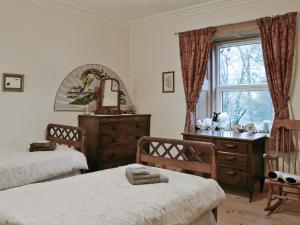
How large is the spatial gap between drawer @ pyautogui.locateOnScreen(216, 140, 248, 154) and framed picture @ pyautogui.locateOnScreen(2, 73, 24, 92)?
8.55 ft

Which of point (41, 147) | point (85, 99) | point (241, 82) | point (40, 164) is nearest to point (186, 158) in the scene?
point (40, 164)

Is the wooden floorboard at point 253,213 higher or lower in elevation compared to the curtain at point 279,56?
lower

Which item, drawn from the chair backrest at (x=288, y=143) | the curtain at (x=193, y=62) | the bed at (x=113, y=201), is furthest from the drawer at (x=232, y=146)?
the bed at (x=113, y=201)

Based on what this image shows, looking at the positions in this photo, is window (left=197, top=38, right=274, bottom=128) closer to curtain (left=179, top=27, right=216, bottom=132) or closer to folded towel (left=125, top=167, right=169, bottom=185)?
curtain (left=179, top=27, right=216, bottom=132)

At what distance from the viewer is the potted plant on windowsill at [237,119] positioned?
3.92m

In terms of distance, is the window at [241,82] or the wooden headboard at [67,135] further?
the window at [241,82]

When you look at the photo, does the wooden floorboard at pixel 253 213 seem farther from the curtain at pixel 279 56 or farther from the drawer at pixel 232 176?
the curtain at pixel 279 56

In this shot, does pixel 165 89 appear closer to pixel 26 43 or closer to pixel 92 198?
pixel 26 43

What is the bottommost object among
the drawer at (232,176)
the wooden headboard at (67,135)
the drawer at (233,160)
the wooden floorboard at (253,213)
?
the wooden floorboard at (253,213)

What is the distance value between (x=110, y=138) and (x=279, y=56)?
2.45 m

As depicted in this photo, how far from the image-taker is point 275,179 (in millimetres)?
2934

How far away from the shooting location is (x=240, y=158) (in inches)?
133

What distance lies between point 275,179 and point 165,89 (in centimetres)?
229

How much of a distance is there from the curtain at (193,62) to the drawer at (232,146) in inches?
28.8
